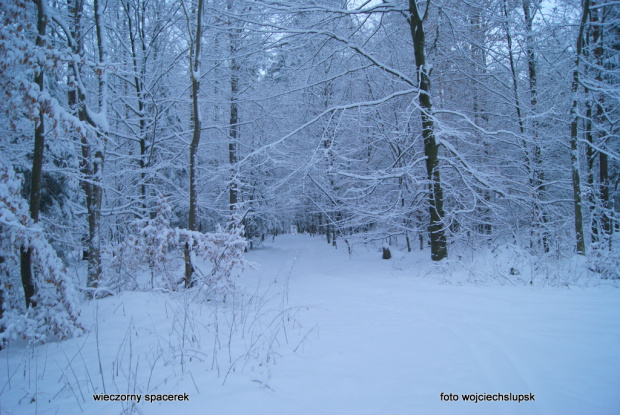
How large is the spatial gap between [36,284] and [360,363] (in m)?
4.57

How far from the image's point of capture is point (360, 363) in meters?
2.48

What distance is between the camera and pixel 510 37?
1056 centimetres

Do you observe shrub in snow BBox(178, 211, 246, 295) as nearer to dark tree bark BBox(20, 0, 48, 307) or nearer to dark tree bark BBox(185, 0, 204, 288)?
dark tree bark BBox(185, 0, 204, 288)

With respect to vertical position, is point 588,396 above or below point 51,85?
below

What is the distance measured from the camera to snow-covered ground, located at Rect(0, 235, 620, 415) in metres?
1.95

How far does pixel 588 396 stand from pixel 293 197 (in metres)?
14.8

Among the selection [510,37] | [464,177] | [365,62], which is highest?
[510,37]

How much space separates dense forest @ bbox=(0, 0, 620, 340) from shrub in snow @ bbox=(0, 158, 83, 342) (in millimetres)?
24

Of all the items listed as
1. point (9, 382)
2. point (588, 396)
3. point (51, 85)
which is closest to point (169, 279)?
point (9, 382)

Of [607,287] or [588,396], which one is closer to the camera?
Result: [588,396]

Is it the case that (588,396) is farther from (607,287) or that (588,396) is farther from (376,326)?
(607,287)

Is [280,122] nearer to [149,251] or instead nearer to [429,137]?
[429,137]

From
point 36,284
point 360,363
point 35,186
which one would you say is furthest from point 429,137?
point 36,284

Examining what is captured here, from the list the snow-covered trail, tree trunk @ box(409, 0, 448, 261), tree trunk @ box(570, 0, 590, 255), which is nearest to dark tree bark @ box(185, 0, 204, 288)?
the snow-covered trail
